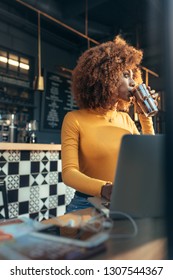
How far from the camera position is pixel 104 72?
75cm

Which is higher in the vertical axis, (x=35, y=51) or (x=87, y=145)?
(x=35, y=51)

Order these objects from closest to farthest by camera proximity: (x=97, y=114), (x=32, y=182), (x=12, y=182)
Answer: (x=97, y=114) → (x=12, y=182) → (x=32, y=182)

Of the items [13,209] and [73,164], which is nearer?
[73,164]

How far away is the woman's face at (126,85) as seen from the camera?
0.71 m

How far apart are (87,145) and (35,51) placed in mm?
2904

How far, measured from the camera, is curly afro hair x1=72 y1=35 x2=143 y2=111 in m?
0.75

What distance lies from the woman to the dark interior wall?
2548 millimetres

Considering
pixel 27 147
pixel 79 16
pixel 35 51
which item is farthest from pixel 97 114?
pixel 35 51

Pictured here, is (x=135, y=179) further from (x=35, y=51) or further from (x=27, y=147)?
(x=35, y=51)

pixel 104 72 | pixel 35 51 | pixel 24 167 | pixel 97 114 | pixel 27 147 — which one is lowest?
pixel 24 167

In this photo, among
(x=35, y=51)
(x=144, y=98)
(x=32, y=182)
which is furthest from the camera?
(x=35, y=51)

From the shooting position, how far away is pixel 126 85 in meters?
0.72
